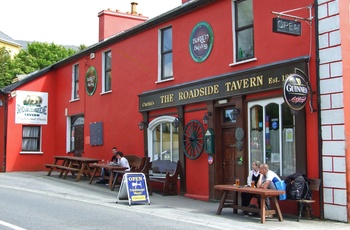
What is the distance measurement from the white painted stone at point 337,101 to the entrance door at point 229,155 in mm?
3414

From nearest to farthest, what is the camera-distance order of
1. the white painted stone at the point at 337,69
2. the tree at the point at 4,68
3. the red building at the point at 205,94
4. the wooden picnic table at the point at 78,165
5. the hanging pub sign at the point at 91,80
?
the white painted stone at the point at 337,69, the red building at the point at 205,94, the wooden picnic table at the point at 78,165, the hanging pub sign at the point at 91,80, the tree at the point at 4,68

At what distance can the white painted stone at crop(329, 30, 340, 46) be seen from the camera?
10562 mm

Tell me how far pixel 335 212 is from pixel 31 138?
1676cm

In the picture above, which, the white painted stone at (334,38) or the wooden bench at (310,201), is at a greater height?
the white painted stone at (334,38)

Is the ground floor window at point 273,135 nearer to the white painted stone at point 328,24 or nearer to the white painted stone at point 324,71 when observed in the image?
the white painted stone at point 324,71

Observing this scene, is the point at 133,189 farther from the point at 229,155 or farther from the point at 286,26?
the point at 286,26

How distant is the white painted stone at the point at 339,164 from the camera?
33.6 feet

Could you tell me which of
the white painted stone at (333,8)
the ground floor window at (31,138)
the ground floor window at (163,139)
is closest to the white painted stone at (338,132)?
the white painted stone at (333,8)

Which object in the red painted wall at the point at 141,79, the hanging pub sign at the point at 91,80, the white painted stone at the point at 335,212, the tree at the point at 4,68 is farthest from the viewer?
the tree at the point at 4,68

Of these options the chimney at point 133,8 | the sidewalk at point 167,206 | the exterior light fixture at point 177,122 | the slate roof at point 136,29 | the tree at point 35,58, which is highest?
the tree at point 35,58

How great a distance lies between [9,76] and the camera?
39031 millimetres

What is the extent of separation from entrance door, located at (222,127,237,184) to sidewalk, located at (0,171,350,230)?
825 millimetres

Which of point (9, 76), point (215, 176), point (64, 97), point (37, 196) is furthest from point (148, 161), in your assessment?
point (9, 76)

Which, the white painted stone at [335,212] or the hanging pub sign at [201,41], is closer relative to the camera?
the white painted stone at [335,212]
